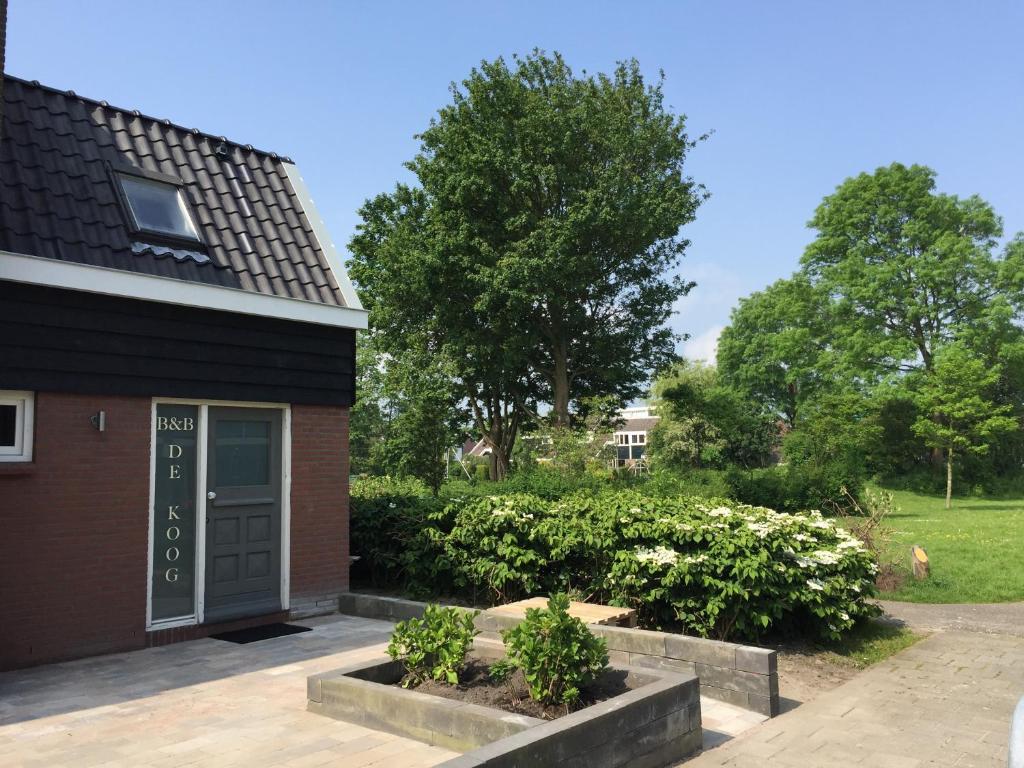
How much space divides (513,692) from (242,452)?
15.0 feet

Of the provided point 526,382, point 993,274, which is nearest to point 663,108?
point 526,382

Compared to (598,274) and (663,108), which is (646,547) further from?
(663,108)

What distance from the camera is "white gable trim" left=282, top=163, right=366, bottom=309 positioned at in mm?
9289

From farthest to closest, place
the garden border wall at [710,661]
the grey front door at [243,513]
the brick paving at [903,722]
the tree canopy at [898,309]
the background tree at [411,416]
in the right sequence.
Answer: the tree canopy at [898,309] < the background tree at [411,416] < the grey front door at [243,513] < the garden border wall at [710,661] < the brick paving at [903,722]

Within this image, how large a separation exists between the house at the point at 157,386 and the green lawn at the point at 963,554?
8030mm

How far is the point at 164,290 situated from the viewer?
755 centimetres

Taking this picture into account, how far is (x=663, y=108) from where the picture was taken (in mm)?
30828

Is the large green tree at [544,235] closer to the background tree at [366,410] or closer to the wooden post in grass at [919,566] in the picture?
the background tree at [366,410]

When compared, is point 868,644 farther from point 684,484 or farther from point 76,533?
point 76,533

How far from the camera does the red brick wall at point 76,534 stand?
6.64m

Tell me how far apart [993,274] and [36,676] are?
43672mm

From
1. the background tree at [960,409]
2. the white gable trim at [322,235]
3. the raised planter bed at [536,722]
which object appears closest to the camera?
the raised planter bed at [536,722]

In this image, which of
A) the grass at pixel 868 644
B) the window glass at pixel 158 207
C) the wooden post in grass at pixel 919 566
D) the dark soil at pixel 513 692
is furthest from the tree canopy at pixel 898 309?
the dark soil at pixel 513 692

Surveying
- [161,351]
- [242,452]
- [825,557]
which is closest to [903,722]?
[825,557]
